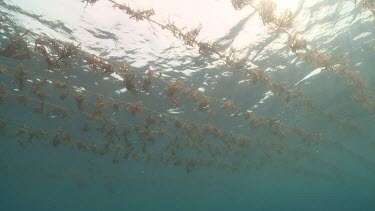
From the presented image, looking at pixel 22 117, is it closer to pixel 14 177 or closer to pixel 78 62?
pixel 78 62

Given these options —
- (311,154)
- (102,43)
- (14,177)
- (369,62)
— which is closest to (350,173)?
(311,154)

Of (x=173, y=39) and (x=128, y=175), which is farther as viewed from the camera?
(x=128, y=175)

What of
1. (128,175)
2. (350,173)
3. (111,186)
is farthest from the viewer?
(350,173)

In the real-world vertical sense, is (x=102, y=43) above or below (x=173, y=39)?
below

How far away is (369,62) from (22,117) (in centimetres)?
2541

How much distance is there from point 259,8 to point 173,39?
7.25m

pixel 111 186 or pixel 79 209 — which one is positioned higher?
pixel 111 186

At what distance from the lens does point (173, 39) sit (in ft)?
52.0

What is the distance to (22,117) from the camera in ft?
89.5

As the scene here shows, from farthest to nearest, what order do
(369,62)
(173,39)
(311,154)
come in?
(311,154)
(369,62)
(173,39)

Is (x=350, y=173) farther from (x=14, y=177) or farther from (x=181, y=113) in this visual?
(x=14, y=177)

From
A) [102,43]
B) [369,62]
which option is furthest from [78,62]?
[369,62]

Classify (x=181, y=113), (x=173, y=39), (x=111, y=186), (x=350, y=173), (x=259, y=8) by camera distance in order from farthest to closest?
1. (x=350, y=173)
2. (x=111, y=186)
3. (x=181, y=113)
4. (x=173, y=39)
5. (x=259, y=8)

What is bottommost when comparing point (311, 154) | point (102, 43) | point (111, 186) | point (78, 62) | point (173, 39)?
point (111, 186)
